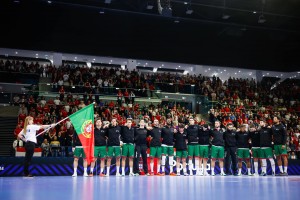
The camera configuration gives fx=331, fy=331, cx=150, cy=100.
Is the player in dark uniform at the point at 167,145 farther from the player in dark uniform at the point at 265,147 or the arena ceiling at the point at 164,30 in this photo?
the arena ceiling at the point at 164,30

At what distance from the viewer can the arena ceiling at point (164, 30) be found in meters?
23.7

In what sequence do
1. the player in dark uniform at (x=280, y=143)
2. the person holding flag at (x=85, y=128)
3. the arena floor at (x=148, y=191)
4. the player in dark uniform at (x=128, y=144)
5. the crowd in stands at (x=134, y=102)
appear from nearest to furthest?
the arena floor at (x=148, y=191)
the person holding flag at (x=85, y=128)
the player in dark uniform at (x=128, y=144)
the player in dark uniform at (x=280, y=143)
the crowd in stands at (x=134, y=102)

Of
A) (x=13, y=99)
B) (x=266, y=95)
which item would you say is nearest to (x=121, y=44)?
(x=13, y=99)

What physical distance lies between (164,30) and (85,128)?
17.4 m

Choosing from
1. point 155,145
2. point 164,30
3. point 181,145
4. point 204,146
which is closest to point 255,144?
point 204,146

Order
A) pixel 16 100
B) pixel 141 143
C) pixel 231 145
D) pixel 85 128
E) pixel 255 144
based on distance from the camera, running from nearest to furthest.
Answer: pixel 85 128, pixel 141 143, pixel 231 145, pixel 255 144, pixel 16 100

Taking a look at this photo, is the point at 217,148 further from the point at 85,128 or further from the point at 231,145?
the point at 85,128

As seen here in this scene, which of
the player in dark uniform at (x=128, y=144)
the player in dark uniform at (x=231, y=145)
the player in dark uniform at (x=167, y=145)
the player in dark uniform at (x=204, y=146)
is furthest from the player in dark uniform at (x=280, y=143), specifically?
the player in dark uniform at (x=128, y=144)

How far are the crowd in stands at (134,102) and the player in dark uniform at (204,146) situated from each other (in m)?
2.14

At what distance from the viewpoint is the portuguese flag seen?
40.8ft

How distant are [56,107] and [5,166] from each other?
6.62 metres

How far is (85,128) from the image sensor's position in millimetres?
12672

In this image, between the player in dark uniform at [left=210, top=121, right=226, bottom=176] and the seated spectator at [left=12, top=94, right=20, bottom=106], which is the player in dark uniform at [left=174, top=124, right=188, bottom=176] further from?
the seated spectator at [left=12, top=94, right=20, bottom=106]

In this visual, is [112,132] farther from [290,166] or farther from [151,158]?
[290,166]
